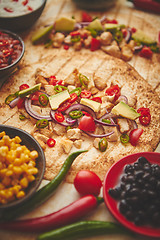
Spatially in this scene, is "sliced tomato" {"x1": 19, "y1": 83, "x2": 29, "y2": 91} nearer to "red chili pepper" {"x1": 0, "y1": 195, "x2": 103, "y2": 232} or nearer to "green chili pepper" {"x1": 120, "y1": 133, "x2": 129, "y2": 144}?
"green chili pepper" {"x1": 120, "y1": 133, "x2": 129, "y2": 144}

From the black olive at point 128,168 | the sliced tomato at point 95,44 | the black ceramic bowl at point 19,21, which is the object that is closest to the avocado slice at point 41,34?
the black ceramic bowl at point 19,21

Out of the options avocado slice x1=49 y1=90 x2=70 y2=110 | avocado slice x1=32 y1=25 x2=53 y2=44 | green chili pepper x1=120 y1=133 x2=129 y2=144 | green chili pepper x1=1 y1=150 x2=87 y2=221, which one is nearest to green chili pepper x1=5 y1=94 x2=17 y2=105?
avocado slice x1=49 y1=90 x2=70 y2=110

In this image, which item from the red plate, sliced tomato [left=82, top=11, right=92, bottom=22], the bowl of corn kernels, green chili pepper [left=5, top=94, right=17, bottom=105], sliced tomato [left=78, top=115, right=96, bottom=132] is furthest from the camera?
sliced tomato [left=82, top=11, right=92, bottom=22]

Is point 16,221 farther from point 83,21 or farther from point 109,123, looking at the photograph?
point 83,21

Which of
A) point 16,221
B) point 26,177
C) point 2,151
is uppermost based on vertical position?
point 2,151

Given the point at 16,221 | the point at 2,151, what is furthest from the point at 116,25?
the point at 16,221

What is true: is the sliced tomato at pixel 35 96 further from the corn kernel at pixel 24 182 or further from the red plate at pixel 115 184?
the red plate at pixel 115 184
